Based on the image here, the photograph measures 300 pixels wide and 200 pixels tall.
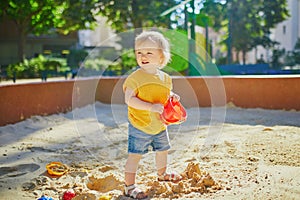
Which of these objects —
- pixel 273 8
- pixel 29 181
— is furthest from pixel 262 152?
pixel 273 8

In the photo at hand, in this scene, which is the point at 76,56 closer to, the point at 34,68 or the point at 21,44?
the point at 21,44

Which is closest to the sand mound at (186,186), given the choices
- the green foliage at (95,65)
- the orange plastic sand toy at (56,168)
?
the orange plastic sand toy at (56,168)

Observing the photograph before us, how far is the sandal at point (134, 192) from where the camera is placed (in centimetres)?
212

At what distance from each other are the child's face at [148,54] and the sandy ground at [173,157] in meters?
0.76

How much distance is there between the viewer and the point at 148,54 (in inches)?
86.8

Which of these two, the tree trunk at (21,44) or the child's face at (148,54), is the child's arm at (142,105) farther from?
the tree trunk at (21,44)

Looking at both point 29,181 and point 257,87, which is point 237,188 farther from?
point 257,87

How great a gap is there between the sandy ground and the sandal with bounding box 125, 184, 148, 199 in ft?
0.16

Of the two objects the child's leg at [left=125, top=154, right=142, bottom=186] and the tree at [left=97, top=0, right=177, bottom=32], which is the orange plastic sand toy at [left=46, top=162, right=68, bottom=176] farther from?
the tree at [left=97, top=0, right=177, bottom=32]

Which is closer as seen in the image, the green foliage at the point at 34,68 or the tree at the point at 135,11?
the tree at the point at 135,11

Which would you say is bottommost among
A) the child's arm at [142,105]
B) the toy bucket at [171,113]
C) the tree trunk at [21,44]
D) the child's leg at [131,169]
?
the child's leg at [131,169]

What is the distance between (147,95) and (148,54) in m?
0.25

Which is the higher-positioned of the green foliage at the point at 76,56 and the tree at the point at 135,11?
the tree at the point at 135,11

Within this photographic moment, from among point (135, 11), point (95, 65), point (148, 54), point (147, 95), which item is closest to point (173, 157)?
point (147, 95)
